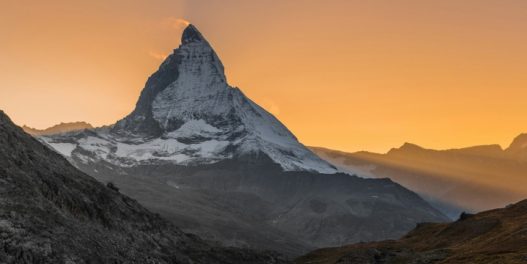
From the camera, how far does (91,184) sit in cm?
15262

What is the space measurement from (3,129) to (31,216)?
112 ft

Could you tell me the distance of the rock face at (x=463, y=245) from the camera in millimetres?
124338

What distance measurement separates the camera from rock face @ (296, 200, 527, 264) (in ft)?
408

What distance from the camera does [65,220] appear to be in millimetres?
116250

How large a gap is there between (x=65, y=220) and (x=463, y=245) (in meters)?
101

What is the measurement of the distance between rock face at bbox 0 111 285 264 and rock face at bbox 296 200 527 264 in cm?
4833

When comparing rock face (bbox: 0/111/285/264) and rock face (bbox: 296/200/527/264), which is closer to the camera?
rock face (bbox: 0/111/285/264)

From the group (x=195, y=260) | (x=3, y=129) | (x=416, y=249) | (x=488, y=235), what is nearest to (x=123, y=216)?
(x=195, y=260)

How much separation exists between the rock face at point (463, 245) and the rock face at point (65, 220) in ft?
159

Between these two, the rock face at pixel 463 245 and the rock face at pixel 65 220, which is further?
the rock face at pixel 463 245

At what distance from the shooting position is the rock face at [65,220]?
102m

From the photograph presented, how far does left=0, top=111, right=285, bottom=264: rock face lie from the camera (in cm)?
10247

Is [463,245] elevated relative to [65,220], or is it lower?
elevated

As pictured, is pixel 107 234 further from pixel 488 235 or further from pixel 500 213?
pixel 500 213
